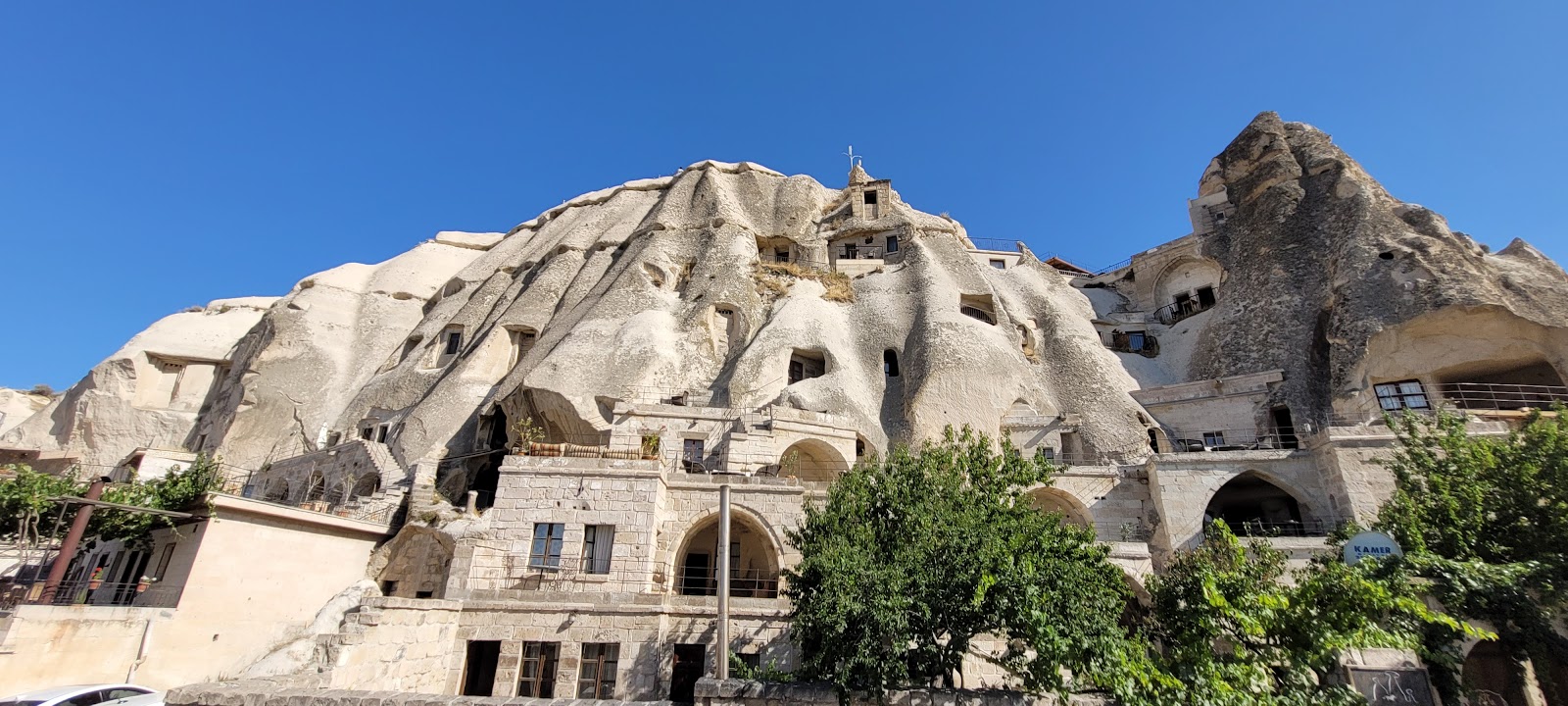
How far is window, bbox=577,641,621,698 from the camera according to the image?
16672 mm

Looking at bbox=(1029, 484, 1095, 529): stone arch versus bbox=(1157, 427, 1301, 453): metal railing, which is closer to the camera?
bbox=(1029, 484, 1095, 529): stone arch

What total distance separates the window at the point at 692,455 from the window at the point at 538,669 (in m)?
7.90

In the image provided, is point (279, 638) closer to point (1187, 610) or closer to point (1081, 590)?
point (1081, 590)

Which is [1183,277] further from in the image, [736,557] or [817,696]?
[817,696]

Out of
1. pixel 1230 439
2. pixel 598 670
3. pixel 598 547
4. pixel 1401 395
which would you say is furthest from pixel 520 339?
pixel 1401 395

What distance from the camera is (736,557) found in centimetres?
2230

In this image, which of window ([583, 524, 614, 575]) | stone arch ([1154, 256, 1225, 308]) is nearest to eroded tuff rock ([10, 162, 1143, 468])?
stone arch ([1154, 256, 1225, 308])

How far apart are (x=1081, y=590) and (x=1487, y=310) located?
23.4 meters

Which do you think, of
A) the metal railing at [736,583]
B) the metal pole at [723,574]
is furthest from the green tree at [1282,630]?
the metal railing at [736,583]

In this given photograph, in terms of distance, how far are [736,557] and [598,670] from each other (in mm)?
6369

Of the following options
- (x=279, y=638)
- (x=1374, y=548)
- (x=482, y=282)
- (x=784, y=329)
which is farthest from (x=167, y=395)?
(x=1374, y=548)

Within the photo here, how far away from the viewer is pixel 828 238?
43.7 metres

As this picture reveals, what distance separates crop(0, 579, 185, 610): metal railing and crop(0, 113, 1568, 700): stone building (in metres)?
3.25

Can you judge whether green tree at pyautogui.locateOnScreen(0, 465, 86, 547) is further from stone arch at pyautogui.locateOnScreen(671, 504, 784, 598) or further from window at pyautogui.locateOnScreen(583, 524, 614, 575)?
stone arch at pyautogui.locateOnScreen(671, 504, 784, 598)
